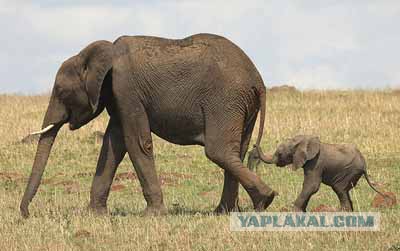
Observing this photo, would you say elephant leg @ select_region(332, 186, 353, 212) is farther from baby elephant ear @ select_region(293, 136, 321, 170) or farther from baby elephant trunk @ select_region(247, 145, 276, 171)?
baby elephant trunk @ select_region(247, 145, 276, 171)

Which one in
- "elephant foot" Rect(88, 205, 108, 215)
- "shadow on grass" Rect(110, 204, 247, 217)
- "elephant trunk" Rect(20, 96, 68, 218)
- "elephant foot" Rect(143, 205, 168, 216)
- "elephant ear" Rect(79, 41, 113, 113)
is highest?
"elephant ear" Rect(79, 41, 113, 113)

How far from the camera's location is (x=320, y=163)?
47.0 feet

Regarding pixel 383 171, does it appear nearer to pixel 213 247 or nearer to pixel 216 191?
pixel 216 191

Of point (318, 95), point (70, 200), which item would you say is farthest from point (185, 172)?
point (318, 95)

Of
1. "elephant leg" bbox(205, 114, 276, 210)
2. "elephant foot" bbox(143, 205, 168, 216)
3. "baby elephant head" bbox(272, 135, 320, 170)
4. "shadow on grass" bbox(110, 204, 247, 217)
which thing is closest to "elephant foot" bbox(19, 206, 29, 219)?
"shadow on grass" bbox(110, 204, 247, 217)

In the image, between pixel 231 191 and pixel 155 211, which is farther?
pixel 231 191

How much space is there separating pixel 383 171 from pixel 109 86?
7.64 meters

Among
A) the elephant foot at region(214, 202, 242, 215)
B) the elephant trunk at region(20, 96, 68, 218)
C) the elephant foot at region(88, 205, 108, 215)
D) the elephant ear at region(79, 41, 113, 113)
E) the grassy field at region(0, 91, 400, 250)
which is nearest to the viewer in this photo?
the grassy field at region(0, 91, 400, 250)

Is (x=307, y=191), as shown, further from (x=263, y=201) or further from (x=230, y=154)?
(x=230, y=154)

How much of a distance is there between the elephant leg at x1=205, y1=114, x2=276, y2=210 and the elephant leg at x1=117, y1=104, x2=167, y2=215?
81cm

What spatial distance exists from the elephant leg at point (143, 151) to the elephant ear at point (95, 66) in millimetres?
467

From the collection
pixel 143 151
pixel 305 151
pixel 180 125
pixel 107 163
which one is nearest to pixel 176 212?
pixel 143 151

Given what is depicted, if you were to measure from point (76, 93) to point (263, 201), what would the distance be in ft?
9.26

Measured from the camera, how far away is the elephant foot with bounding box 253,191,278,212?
1375 centimetres
